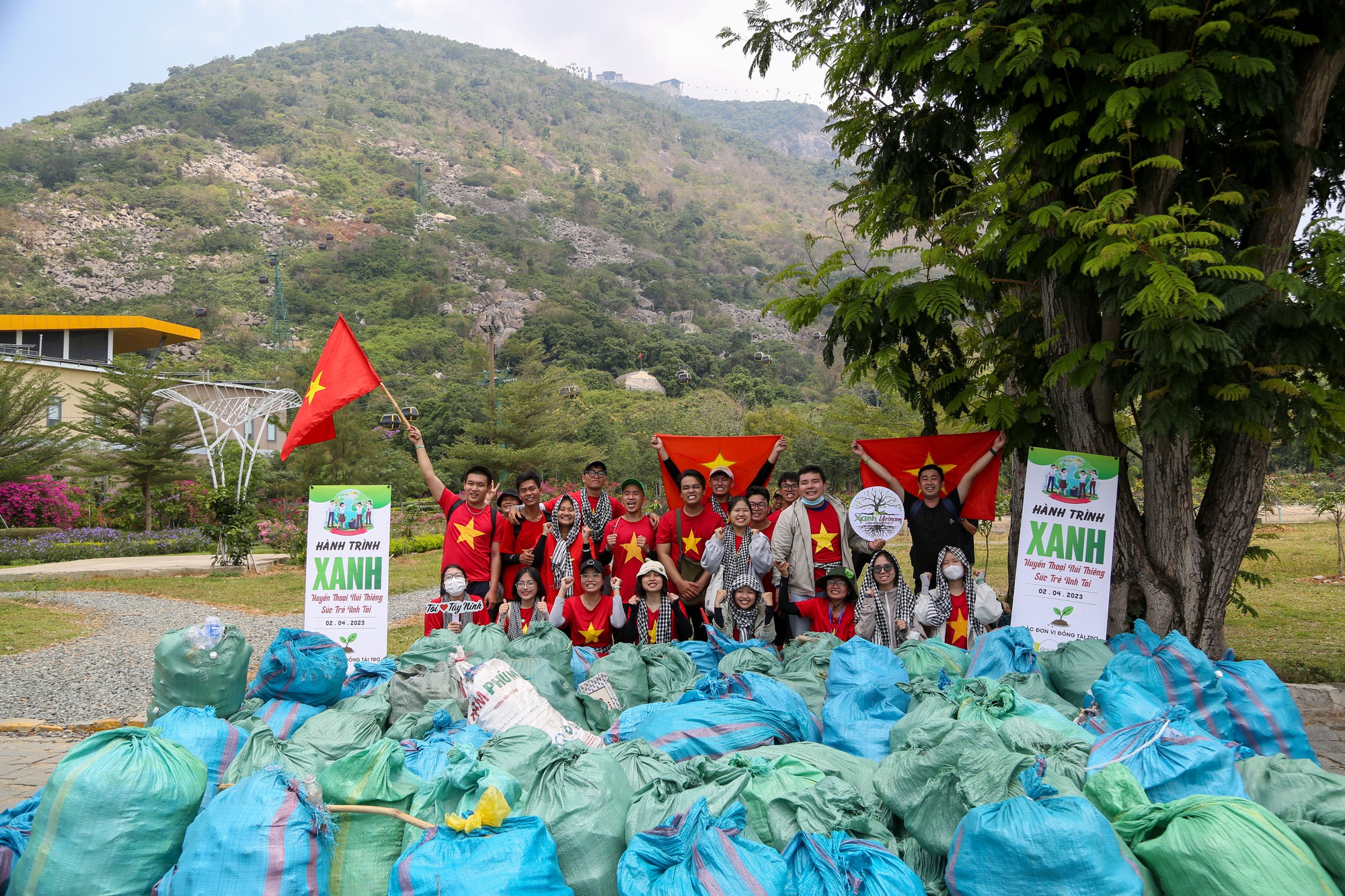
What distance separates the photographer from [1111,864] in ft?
7.70

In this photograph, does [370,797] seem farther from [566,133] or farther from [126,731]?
[566,133]

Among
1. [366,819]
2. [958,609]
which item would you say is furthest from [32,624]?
[958,609]

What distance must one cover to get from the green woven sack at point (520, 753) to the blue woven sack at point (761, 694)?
0.83 metres

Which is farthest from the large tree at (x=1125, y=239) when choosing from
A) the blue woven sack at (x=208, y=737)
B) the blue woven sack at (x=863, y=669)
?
the blue woven sack at (x=208, y=737)

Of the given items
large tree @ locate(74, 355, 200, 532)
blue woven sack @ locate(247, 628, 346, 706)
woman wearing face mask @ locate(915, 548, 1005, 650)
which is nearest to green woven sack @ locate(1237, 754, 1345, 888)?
woman wearing face mask @ locate(915, 548, 1005, 650)

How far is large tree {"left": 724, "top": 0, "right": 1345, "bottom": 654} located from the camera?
14.5 ft

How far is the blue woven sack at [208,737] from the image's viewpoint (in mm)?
3182

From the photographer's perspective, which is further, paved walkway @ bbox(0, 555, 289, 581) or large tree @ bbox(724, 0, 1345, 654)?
paved walkway @ bbox(0, 555, 289, 581)

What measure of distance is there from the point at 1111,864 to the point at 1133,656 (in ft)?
5.59

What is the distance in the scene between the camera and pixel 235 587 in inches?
557

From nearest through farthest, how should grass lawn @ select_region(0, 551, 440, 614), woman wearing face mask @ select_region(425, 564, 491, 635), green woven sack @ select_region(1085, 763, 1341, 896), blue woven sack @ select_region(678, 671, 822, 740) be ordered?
green woven sack @ select_region(1085, 763, 1341, 896), blue woven sack @ select_region(678, 671, 822, 740), woman wearing face mask @ select_region(425, 564, 491, 635), grass lawn @ select_region(0, 551, 440, 614)

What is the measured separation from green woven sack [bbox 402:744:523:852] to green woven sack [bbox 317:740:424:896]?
51mm

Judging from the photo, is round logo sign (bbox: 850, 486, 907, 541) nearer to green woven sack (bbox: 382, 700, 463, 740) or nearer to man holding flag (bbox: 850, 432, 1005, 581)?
man holding flag (bbox: 850, 432, 1005, 581)

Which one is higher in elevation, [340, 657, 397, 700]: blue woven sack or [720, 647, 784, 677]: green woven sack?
[720, 647, 784, 677]: green woven sack
